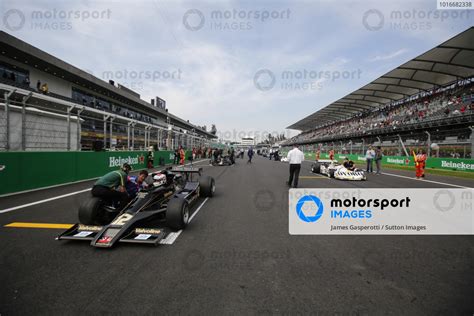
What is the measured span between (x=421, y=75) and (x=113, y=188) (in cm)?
2986

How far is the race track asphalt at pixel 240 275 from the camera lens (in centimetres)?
195

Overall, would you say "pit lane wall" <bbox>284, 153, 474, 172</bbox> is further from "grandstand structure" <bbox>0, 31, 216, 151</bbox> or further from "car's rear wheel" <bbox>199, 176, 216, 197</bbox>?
"grandstand structure" <bbox>0, 31, 216, 151</bbox>

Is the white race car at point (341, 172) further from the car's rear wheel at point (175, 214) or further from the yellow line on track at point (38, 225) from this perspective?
the yellow line on track at point (38, 225)

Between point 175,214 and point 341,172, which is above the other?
point 341,172

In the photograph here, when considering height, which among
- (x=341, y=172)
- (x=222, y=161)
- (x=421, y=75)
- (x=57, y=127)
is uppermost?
(x=421, y=75)

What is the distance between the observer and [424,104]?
87.7 feet

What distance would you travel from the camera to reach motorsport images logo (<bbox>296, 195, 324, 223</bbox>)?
4441 mm

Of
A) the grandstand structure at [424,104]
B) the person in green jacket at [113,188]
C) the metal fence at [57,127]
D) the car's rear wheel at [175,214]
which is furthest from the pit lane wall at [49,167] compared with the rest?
the grandstand structure at [424,104]

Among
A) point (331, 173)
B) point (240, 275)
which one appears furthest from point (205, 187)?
point (331, 173)

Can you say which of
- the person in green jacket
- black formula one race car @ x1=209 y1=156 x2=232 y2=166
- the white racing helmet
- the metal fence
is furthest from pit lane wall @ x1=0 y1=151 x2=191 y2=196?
black formula one race car @ x1=209 y1=156 x2=232 y2=166

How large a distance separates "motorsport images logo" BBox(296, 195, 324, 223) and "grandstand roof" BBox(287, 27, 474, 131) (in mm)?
17850

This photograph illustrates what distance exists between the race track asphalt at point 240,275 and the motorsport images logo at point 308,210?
853 millimetres

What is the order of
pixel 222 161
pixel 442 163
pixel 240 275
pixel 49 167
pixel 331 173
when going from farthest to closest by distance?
pixel 222 161 → pixel 442 163 → pixel 331 173 → pixel 49 167 → pixel 240 275

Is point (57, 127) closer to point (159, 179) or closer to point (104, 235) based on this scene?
point (159, 179)
